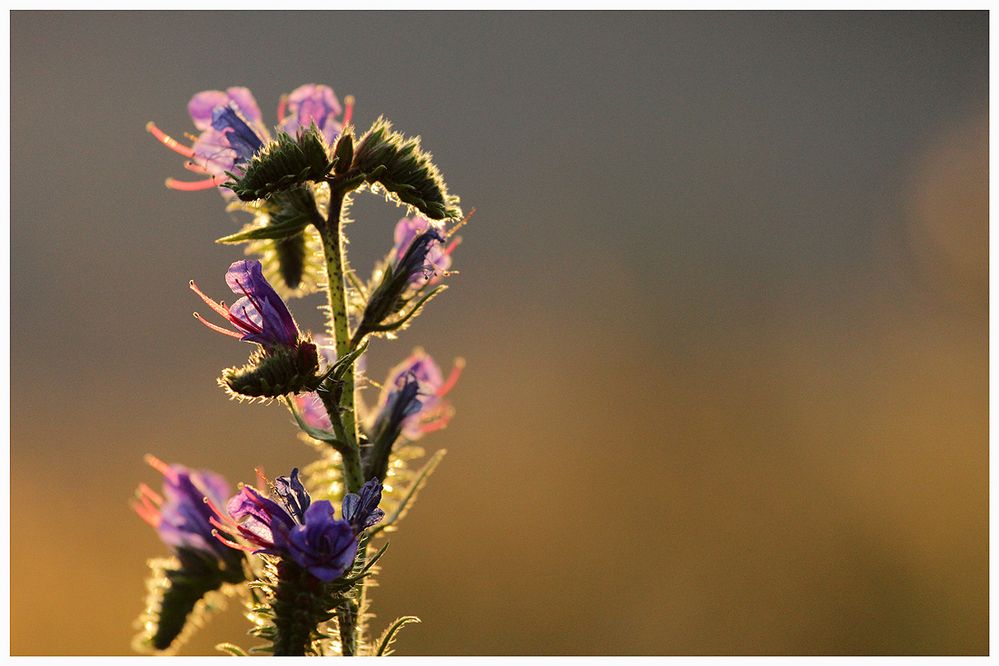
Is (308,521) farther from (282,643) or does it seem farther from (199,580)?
(199,580)

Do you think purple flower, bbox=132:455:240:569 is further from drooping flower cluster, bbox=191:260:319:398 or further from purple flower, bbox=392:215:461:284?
purple flower, bbox=392:215:461:284

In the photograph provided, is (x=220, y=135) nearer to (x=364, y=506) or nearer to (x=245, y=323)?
(x=245, y=323)

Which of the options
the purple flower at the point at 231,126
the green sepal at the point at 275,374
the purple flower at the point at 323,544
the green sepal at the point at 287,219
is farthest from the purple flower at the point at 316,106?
the purple flower at the point at 323,544

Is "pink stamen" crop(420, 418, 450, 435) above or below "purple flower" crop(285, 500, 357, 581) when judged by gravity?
above

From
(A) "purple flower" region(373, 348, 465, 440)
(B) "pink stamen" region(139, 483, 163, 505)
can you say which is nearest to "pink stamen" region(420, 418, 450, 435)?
(A) "purple flower" region(373, 348, 465, 440)

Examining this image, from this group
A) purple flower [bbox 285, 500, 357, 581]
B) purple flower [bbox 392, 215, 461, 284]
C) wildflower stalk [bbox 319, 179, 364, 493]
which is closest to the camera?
purple flower [bbox 285, 500, 357, 581]

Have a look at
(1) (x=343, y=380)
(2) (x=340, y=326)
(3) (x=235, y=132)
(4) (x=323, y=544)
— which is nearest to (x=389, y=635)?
(4) (x=323, y=544)
